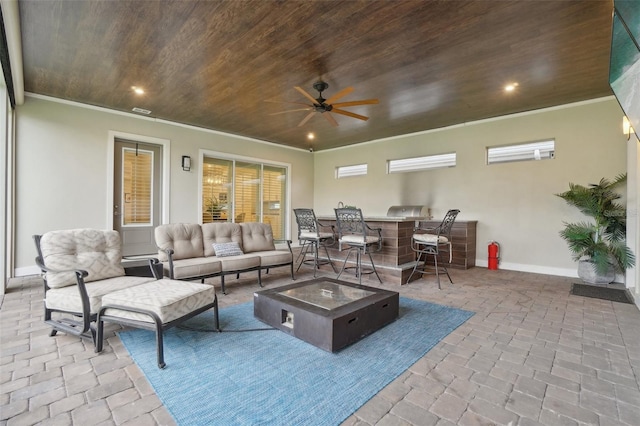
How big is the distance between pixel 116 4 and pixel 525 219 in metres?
6.70

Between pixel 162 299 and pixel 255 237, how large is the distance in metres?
2.66

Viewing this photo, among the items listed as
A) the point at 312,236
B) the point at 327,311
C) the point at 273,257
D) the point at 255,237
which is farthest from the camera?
the point at 312,236

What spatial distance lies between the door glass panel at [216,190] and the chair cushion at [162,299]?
4.54m

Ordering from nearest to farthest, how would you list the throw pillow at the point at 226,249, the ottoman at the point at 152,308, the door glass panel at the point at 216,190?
the ottoman at the point at 152,308 → the throw pillow at the point at 226,249 → the door glass panel at the point at 216,190

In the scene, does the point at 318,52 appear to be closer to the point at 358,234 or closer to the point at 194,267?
the point at 358,234

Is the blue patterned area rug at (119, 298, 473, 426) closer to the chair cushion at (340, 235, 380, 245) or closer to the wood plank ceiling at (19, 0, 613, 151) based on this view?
the chair cushion at (340, 235, 380, 245)

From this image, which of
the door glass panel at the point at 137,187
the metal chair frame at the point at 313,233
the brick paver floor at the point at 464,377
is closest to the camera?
the brick paver floor at the point at 464,377

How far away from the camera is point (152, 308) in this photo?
2180 millimetres

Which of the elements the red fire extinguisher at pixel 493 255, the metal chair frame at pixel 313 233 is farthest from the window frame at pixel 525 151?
the metal chair frame at pixel 313 233

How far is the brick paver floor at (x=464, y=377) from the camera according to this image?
1603 millimetres

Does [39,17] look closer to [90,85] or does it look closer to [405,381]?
[90,85]

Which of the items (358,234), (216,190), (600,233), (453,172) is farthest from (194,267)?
(600,233)

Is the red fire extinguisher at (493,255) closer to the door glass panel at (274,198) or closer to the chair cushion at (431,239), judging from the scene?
the chair cushion at (431,239)

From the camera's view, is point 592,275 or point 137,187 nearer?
point 592,275
